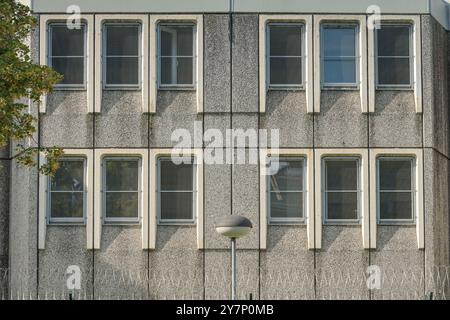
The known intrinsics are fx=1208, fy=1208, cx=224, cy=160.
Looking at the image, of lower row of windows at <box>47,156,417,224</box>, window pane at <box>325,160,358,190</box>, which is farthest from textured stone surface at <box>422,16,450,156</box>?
window pane at <box>325,160,358,190</box>

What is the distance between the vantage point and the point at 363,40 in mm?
28047

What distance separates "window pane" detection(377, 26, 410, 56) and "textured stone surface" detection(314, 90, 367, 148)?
4.11 ft

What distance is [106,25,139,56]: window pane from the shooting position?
28203 millimetres

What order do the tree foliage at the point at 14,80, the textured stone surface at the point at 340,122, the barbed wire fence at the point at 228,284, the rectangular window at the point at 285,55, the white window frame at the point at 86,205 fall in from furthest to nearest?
the rectangular window at the point at 285,55 → the textured stone surface at the point at 340,122 → the white window frame at the point at 86,205 → the barbed wire fence at the point at 228,284 → the tree foliage at the point at 14,80

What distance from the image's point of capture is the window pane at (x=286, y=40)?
28172 millimetres

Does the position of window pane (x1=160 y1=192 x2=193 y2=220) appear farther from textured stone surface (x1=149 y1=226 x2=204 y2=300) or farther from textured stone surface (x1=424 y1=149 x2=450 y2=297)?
textured stone surface (x1=424 y1=149 x2=450 y2=297)

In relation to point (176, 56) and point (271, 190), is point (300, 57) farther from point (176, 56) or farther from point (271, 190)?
point (271, 190)

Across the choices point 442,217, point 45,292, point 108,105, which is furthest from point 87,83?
point 442,217

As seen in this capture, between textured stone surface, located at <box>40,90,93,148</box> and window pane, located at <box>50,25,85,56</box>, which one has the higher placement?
window pane, located at <box>50,25,85,56</box>

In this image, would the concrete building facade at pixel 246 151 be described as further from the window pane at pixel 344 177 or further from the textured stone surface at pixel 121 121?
the window pane at pixel 344 177

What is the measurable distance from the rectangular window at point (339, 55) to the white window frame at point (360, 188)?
1.61m

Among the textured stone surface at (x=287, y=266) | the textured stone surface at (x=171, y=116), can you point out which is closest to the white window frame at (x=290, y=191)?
the textured stone surface at (x=287, y=266)

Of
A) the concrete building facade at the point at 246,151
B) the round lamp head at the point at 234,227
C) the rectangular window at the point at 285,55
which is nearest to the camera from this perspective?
the round lamp head at the point at 234,227

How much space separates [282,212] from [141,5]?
5807 millimetres
